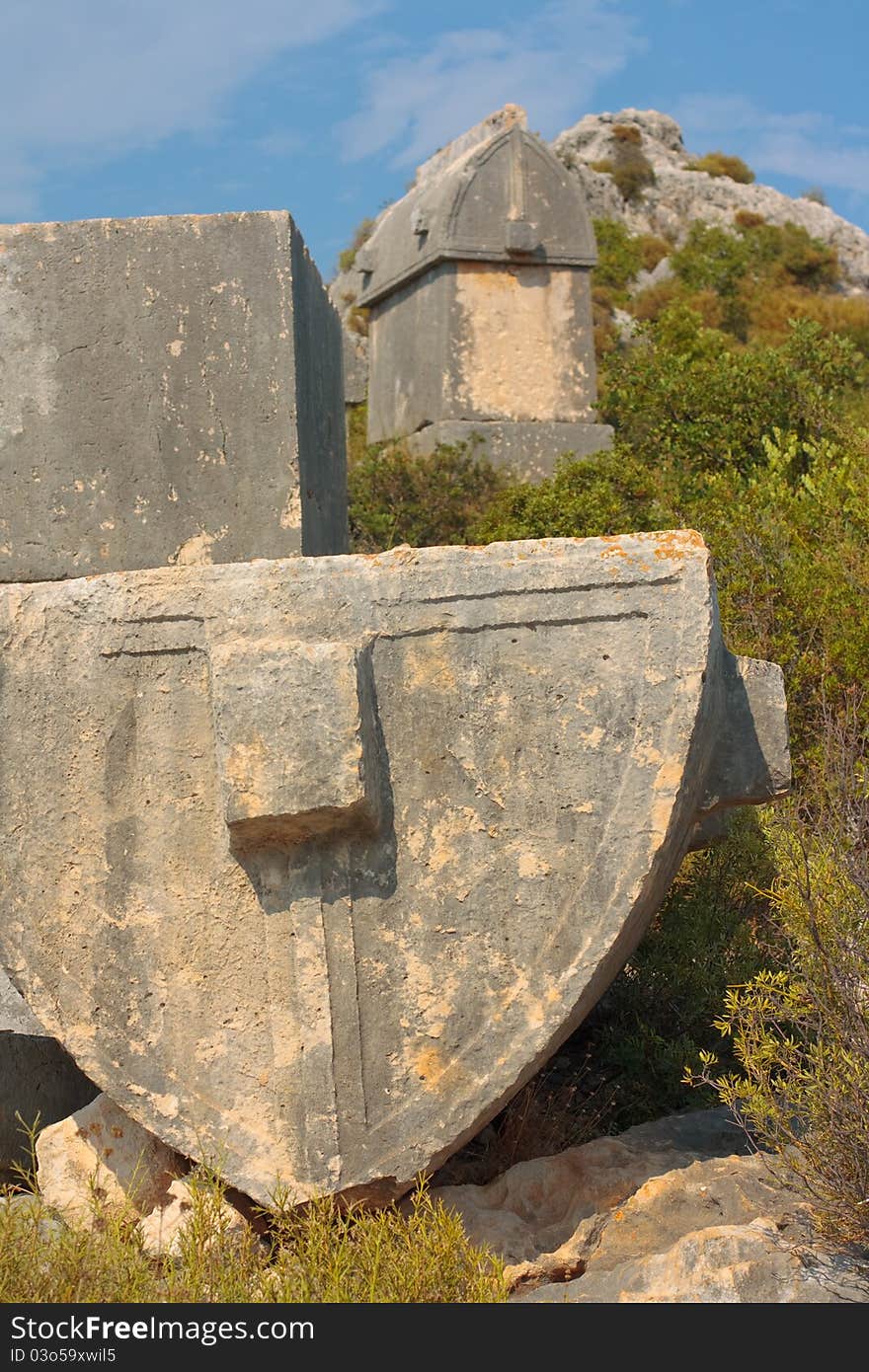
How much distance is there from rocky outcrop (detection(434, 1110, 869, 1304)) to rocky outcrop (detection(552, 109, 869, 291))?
65.3 feet

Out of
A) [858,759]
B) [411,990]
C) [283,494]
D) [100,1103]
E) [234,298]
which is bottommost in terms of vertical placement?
[100,1103]

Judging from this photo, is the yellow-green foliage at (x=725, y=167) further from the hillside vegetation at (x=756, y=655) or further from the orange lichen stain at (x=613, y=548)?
the orange lichen stain at (x=613, y=548)

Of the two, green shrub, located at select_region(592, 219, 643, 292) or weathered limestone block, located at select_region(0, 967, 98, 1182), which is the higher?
green shrub, located at select_region(592, 219, 643, 292)

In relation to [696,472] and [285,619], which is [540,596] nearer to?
[285,619]

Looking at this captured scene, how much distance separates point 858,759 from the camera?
5121 millimetres

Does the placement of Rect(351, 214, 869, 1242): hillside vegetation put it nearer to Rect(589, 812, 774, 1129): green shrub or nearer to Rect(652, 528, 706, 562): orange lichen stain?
Rect(589, 812, 774, 1129): green shrub

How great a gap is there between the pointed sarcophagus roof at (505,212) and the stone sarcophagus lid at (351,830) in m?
6.98

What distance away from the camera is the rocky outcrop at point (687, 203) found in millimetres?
22172

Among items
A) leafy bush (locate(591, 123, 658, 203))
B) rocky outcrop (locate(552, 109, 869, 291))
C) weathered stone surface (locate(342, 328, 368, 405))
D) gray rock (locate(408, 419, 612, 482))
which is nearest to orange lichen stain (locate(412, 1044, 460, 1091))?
weathered stone surface (locate(342, 328, 368, 405))

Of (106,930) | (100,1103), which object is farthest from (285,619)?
(100,1103)

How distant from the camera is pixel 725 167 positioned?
1022 inches

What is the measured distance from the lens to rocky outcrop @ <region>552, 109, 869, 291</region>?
72.7 ft

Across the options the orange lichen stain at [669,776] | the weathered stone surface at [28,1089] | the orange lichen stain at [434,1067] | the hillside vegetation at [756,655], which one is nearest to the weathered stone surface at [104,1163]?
the weathered stone surface at [28,1089]
